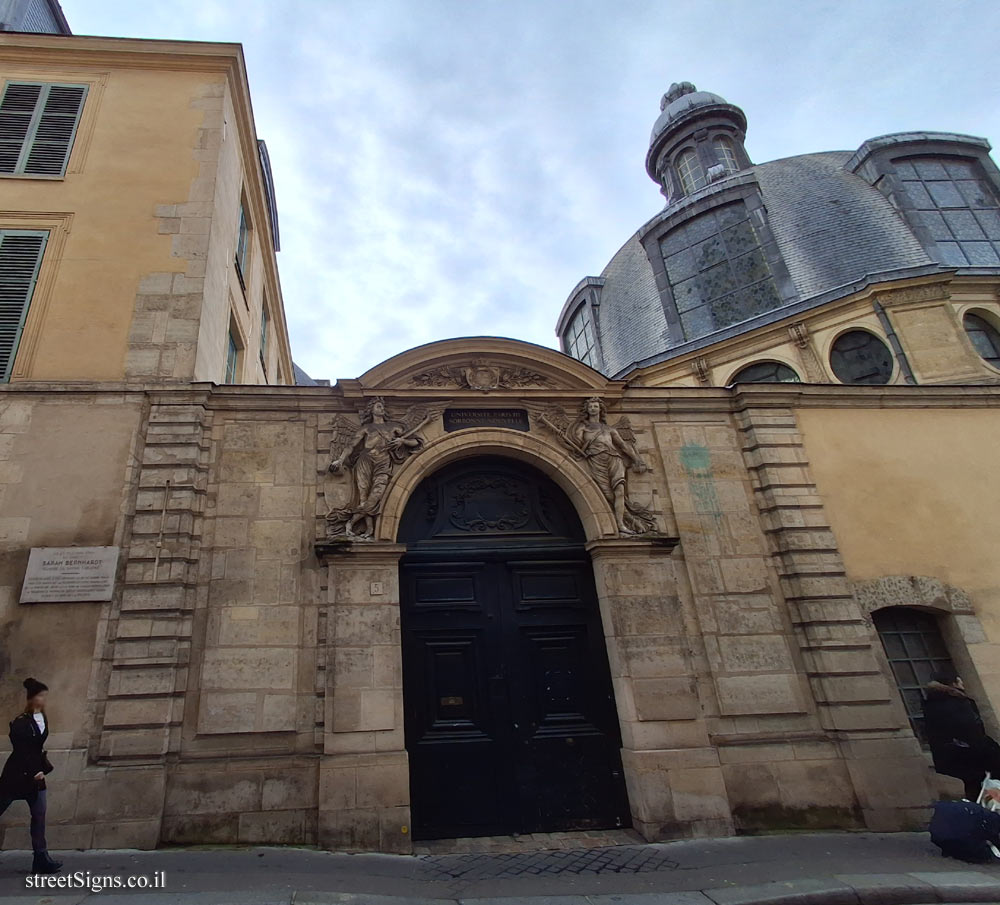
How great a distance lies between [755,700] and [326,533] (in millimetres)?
5333

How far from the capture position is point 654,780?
6.20m

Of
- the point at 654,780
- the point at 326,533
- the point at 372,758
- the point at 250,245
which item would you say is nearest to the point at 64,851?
the point at 372,758

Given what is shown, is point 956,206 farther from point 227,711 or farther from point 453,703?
point 227,711

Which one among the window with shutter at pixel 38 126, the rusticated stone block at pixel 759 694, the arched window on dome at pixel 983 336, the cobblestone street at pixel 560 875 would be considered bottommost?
the cobblestone street at pixel 560 875

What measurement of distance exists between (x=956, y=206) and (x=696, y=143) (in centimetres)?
1429

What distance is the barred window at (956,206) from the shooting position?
16188 mm

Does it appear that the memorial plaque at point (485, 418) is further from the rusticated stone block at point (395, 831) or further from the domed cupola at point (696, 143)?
the domed cupola at point (696, 143)

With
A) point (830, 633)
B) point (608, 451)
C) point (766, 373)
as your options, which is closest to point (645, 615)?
point (608, 451)

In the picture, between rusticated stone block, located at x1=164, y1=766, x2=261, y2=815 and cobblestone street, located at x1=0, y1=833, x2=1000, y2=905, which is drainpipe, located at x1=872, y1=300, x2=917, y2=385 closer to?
cobblestone street, located at x1=0, y1=833, x2=1000, y2=905

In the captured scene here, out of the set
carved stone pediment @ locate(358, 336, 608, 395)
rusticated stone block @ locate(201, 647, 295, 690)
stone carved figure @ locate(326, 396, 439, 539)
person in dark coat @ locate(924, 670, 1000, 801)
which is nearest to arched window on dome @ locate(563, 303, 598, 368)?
carved stone pediment @ locate(358, 336, 608, 395)

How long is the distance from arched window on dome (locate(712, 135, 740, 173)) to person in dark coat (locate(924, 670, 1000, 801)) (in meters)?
26.9

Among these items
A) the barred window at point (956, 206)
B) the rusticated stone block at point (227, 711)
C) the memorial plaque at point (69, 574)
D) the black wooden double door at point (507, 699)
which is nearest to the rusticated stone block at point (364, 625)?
the black wooden double door at point (507, 699)

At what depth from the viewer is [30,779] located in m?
4.73

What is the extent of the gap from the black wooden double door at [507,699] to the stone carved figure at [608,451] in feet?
2.67
